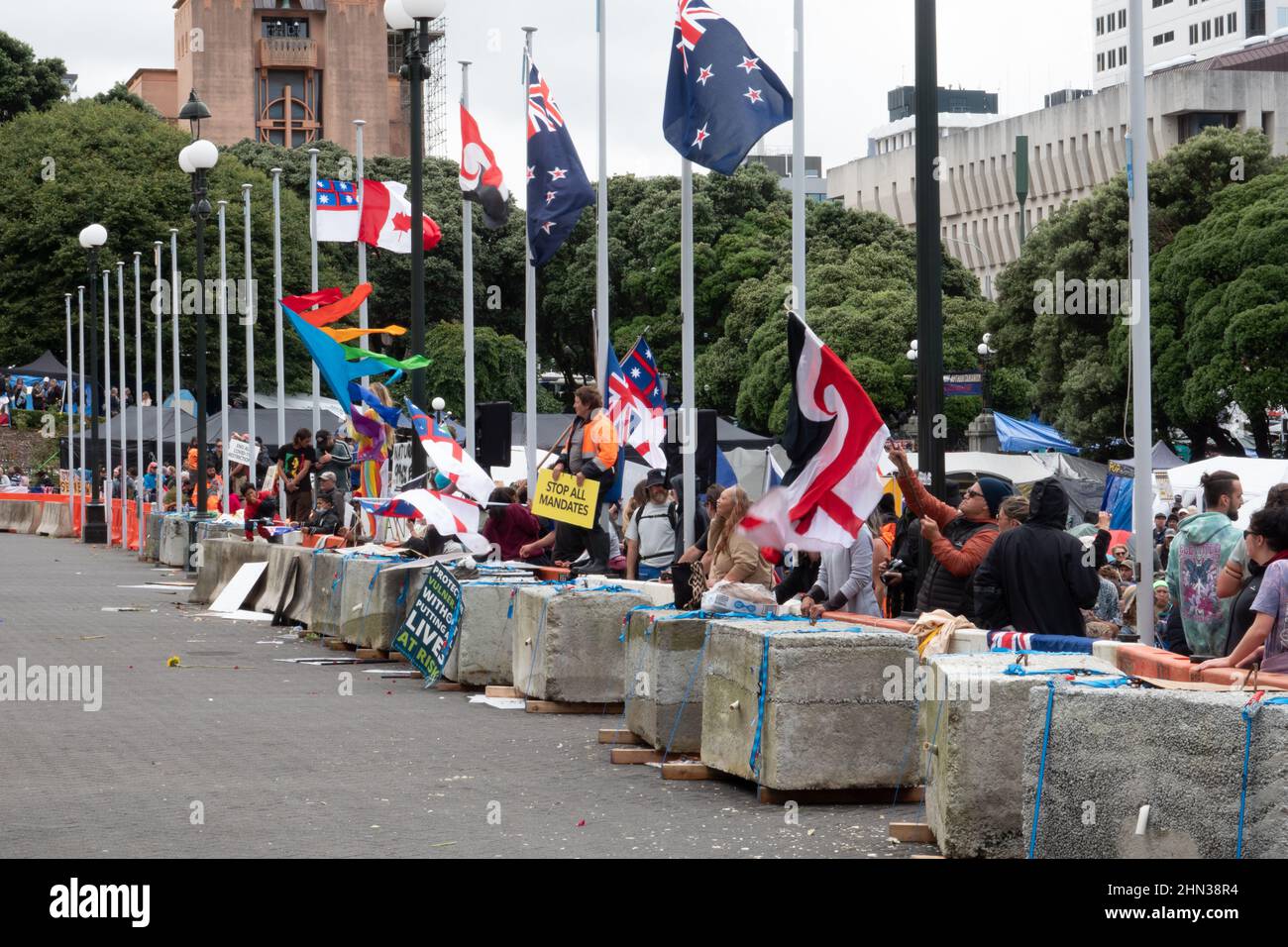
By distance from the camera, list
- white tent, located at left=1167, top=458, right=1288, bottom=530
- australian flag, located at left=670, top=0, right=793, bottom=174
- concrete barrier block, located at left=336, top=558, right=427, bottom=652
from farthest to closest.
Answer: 1. white tent, located at left=1167, top=458, right=1288, bottom=530
2. concrete barrier block, located at left=336, top=558, right=427, bottom=652
3. australian flag, located at left=670, top=0, right=793, bottom=174

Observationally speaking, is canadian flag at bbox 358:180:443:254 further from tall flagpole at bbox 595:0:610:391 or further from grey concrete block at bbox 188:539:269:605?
tall flagpole at bbox 595:0:610:391

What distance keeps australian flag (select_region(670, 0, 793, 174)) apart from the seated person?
11.2 m

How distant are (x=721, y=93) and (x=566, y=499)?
12.4 ft

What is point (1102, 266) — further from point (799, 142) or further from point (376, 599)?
point (799, 142)

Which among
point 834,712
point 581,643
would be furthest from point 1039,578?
point 581,643

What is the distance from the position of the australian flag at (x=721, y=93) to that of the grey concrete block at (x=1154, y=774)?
304 inches

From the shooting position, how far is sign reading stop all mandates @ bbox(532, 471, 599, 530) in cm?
1695

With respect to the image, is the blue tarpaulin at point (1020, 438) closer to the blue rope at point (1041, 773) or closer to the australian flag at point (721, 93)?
the australian flag at point (721, 93)

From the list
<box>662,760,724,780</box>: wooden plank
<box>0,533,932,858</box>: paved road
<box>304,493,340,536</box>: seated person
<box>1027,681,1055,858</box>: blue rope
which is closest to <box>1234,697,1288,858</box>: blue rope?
<box>1027,681,1055,858</box>: blue rope

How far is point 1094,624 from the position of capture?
45.4 feet

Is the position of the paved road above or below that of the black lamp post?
below

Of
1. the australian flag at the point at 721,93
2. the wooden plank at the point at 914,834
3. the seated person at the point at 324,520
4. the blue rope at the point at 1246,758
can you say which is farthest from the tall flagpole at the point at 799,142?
the seated person at the point at 324,520

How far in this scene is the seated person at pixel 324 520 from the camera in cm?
2562
